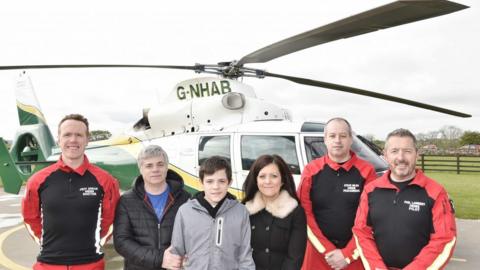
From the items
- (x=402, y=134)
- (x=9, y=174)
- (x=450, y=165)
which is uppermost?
(x=402, y=134)

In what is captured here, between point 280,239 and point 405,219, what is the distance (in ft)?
2.55

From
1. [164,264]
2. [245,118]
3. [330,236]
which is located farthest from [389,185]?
[245,118]

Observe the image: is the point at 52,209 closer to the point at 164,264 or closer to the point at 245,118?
the point at 164,264

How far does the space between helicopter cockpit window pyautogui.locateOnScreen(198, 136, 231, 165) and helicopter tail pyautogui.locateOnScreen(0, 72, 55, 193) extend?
4.02 m

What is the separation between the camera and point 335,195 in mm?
3014

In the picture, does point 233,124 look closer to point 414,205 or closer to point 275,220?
point 275,220

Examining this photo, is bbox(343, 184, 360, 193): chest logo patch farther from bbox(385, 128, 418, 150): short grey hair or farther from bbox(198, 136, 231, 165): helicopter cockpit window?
bbox(198, 136, 231, 165): helicopter cockpit window

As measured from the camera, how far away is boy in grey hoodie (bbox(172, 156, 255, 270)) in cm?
233

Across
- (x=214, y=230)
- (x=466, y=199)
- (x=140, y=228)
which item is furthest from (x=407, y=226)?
(x=466, y=199)

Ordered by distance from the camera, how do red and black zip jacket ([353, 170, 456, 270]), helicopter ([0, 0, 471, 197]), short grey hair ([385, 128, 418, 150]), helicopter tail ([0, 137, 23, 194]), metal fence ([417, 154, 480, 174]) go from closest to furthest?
1. red and black zip jacket ([353, 170, 456, 270])
2. short grey hair ([385, 128, 418, 150])
3. helicopter ([0, 0, 471, 197])
4. helicopter tail ([0, 137, 23, 194])
5. metal fence ([417, 154, 480, 174])

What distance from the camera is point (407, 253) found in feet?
7.92

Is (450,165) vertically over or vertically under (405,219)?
under

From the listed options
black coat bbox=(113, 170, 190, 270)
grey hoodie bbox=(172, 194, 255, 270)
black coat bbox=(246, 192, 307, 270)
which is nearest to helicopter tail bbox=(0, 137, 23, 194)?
black coat bbox=(113, 170, 190, 270)

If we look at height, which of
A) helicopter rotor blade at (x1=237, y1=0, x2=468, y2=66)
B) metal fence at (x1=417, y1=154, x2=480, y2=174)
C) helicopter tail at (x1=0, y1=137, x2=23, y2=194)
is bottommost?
metal fence at (x1=417, y1=154, x2=480, y2=174)
